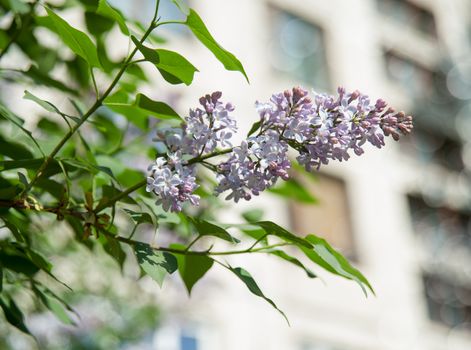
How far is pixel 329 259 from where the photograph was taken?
48.3 inches

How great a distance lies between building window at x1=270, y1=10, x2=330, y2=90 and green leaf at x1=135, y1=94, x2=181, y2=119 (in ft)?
29.5

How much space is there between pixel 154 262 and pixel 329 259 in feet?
0.85

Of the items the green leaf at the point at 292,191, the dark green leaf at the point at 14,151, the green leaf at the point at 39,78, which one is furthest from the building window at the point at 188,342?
the dark green leaf at the point at 14,151

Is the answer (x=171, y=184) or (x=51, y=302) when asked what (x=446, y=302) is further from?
(x=171, y=184)

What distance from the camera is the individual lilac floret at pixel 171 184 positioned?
115 centimetres

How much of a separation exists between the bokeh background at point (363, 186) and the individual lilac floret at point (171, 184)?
5.60 m

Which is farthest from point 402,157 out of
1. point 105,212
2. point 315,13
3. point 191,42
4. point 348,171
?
point 105,212

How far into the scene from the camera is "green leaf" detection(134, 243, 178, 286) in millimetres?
1118

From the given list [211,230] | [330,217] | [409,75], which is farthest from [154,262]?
[409,75]

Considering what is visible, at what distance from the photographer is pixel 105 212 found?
1239mm


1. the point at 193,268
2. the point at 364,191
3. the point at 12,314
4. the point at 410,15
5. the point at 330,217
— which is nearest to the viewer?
the point at 193,268

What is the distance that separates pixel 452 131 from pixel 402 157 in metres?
1.35

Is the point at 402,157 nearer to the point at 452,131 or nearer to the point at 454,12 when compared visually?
the point at 452,131

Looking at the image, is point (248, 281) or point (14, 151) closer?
point (248, 281)
